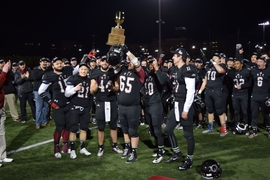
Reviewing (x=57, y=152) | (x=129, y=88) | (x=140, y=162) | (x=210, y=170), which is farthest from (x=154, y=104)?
(x=57, y=152)

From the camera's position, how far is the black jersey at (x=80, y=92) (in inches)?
249

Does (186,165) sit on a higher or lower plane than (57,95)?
lower

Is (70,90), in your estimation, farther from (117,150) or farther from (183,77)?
(183,77)

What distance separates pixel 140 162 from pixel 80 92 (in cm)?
210

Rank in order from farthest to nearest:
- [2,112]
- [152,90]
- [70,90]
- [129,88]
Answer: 1. [152,90]
2. [70,90]
3. [2,112]
4. [129,88]

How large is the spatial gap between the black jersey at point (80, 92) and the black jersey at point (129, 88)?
1.04m

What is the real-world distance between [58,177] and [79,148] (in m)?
1.89

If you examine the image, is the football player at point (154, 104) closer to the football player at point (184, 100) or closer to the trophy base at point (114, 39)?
the football player at point (184, 100)

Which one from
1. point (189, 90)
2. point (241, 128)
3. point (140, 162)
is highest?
point (189, 90)

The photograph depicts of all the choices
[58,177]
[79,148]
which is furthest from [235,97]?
[58,177]

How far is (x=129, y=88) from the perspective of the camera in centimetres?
572

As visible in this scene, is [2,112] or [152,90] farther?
[152,90]

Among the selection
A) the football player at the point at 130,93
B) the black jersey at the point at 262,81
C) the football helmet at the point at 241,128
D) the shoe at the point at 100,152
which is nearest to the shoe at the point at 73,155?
the shoe at the point at 100,152

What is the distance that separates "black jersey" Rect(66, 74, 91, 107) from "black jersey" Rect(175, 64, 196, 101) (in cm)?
212
